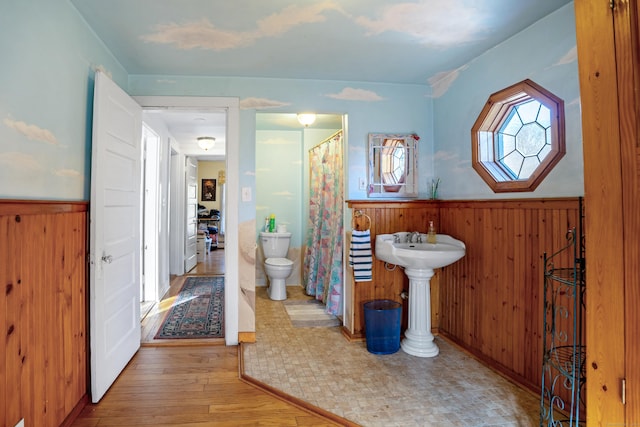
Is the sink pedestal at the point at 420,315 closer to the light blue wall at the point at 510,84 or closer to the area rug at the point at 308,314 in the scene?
the light blue wall at the point at 510,84

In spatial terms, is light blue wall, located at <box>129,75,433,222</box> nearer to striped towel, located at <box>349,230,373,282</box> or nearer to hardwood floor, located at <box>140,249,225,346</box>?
striped towel, located at <box>349,230,373,282</box>

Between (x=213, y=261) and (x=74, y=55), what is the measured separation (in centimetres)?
553

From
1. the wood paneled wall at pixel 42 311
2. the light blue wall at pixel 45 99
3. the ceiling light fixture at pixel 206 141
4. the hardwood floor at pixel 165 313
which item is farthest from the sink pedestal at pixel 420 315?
the ceiling light fixture at pixel 206 141

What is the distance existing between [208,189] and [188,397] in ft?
26.1

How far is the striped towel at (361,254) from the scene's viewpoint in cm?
277

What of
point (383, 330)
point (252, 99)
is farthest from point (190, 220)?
point (383, 330)

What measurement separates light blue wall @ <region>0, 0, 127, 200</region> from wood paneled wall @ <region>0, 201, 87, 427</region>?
0.13m

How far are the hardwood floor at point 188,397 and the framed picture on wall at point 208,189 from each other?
7.11 m

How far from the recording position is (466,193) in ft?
8.73

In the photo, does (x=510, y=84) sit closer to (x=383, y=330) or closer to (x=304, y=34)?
(x=304, y=34)

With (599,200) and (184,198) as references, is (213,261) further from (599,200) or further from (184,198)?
(599,200)

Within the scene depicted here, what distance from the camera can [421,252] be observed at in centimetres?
238

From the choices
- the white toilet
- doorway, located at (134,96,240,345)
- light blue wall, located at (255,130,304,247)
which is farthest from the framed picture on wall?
doorway, located at (134,96,240,345)

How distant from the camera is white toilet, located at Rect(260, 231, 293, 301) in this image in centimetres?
398
